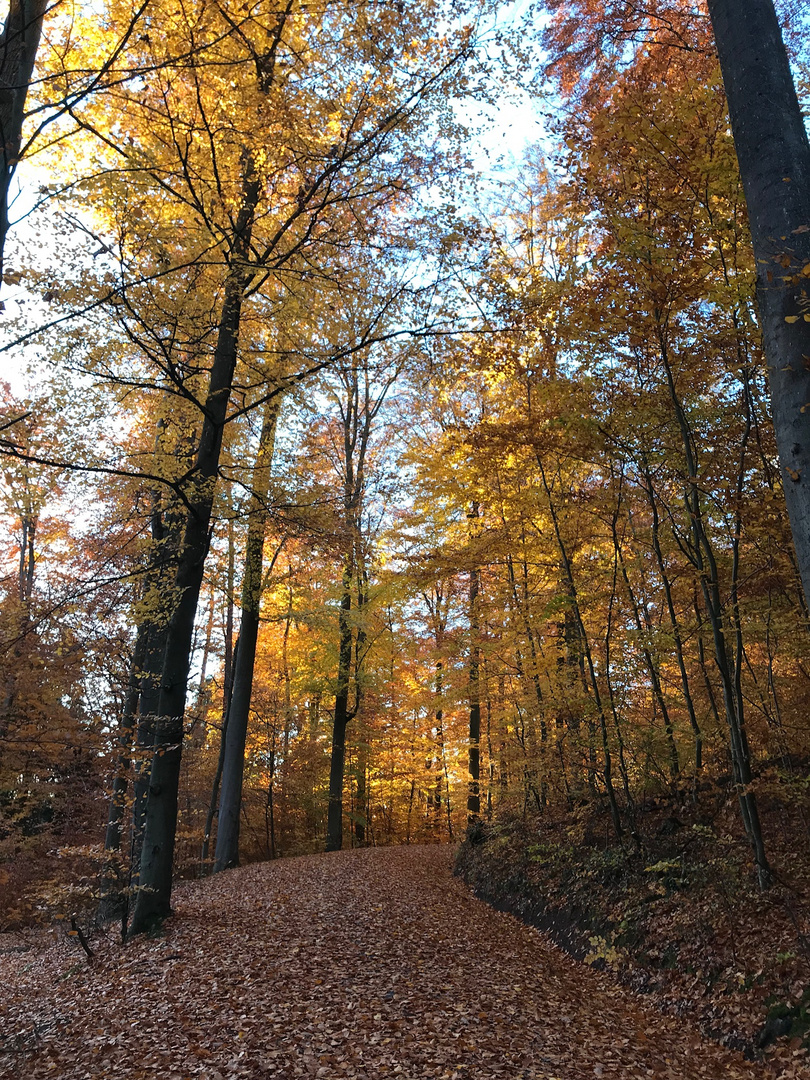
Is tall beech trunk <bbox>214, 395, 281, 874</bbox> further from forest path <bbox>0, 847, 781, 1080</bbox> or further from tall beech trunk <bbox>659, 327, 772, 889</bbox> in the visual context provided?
tall beech trunk <bbox>659, 327, 772, 889</bbox>

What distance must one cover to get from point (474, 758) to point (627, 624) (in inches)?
271

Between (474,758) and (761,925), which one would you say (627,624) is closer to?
(761,925)

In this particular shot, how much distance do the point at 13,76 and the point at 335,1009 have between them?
6.28 meters

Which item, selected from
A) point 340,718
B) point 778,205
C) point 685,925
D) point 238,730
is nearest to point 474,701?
point 340,718

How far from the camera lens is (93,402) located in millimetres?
8219

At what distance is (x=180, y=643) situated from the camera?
704cm

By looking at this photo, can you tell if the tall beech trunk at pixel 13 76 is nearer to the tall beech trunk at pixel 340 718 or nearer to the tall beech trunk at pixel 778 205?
the tall beech trunk at pixel 778 205

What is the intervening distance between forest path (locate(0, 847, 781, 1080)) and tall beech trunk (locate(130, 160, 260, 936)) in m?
0.50

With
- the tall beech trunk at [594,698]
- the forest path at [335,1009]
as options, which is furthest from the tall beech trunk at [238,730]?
the tall beech trunk at [594,698]

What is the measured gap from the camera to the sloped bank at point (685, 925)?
4.08 meters

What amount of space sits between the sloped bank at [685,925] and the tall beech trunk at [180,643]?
14.9 feet

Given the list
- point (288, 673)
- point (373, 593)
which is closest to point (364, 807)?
point (288, 673)

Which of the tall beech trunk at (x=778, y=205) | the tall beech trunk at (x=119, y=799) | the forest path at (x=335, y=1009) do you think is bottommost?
the forest path at (x=335, y=1009)

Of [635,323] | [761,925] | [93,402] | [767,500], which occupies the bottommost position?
[761,925]
